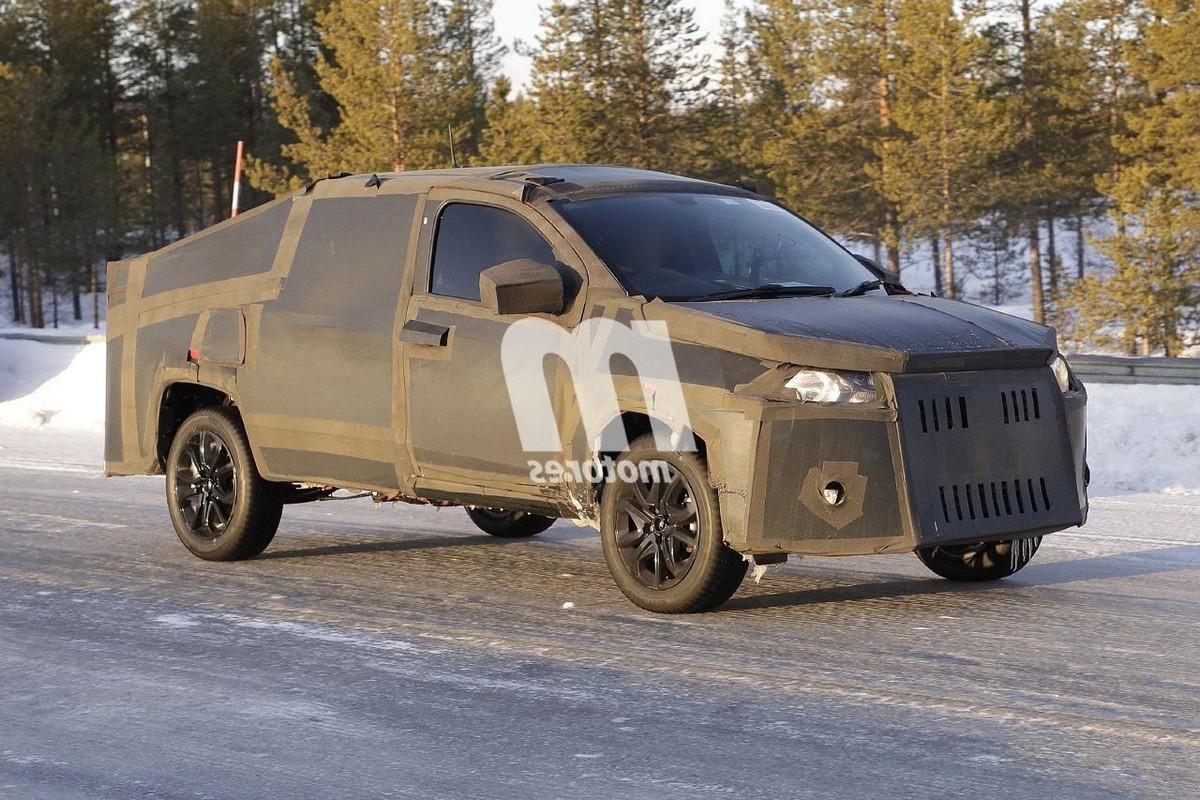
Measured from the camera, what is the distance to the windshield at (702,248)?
6.91 metres

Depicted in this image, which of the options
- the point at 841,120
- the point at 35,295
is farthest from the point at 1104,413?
the point at 35,295

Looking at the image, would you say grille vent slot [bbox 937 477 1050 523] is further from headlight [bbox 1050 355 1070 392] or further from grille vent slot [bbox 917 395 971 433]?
headlight [bbox 1050 355 1070 392]

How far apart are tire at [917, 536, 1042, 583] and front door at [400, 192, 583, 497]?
1.93m

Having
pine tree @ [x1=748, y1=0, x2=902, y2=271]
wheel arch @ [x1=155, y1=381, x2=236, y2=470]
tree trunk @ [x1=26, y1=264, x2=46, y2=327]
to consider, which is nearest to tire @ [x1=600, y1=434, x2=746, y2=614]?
wheel arch @ [x1=155, y1=381, x2=236, y2=470]

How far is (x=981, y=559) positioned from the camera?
737 cm

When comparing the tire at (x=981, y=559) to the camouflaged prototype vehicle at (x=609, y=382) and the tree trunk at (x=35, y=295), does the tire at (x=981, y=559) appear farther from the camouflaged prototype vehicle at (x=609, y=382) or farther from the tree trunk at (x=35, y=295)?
the tree trunk at (x=35, y=295)

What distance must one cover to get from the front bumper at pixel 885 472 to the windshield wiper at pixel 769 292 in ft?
3.03

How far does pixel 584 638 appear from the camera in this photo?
6.29 m

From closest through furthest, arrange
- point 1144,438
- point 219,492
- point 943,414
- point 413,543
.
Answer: point 943,414 < point 219,492 < point 413,543 < point 1144,438

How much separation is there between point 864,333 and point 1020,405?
0.74 metres

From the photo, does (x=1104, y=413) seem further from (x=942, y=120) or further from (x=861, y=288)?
(x=942, y=120)

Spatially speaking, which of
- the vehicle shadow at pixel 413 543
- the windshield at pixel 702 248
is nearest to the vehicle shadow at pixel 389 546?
the vehicle shadow at pixel 413 543

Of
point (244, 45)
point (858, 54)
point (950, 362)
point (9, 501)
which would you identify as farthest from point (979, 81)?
point (244, 45)

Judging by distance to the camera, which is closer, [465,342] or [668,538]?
[668,538]
